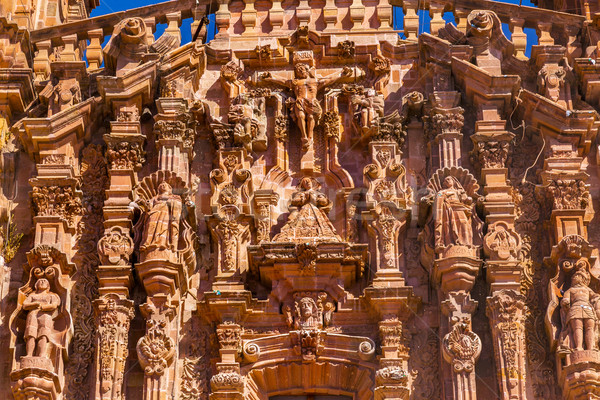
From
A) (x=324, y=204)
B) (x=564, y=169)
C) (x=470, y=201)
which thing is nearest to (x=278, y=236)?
(x=324, y=204)

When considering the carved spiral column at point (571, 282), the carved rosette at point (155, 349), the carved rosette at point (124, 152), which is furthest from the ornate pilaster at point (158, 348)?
the carved spiral column at point (571, 282)

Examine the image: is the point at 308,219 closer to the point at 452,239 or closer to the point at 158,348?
the point at 452,239

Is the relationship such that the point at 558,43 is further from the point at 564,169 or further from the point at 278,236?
the point at 278,236

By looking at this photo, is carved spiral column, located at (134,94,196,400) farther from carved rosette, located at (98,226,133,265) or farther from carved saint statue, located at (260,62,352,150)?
carved saint statue, located at (260,62,352,150)

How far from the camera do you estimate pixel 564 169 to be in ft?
80.5

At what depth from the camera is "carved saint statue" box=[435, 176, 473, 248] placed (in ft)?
78.0

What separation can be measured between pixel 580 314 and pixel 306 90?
5.89 metres

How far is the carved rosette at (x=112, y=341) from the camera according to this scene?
22859mm

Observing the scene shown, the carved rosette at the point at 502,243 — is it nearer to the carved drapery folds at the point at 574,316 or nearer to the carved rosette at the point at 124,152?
the carved drapery folds at the point at 574,316

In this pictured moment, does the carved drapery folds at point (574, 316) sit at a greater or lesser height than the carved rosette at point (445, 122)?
lesser

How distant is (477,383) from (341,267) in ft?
8.73

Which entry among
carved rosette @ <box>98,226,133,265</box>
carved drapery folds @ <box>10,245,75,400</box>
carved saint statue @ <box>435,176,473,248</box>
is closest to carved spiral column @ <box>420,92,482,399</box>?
carved saint statue @ <box>435,176,473,248</box>

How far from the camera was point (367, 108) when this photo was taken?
25531 millimetres

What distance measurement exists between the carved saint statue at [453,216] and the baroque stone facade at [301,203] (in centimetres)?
3
